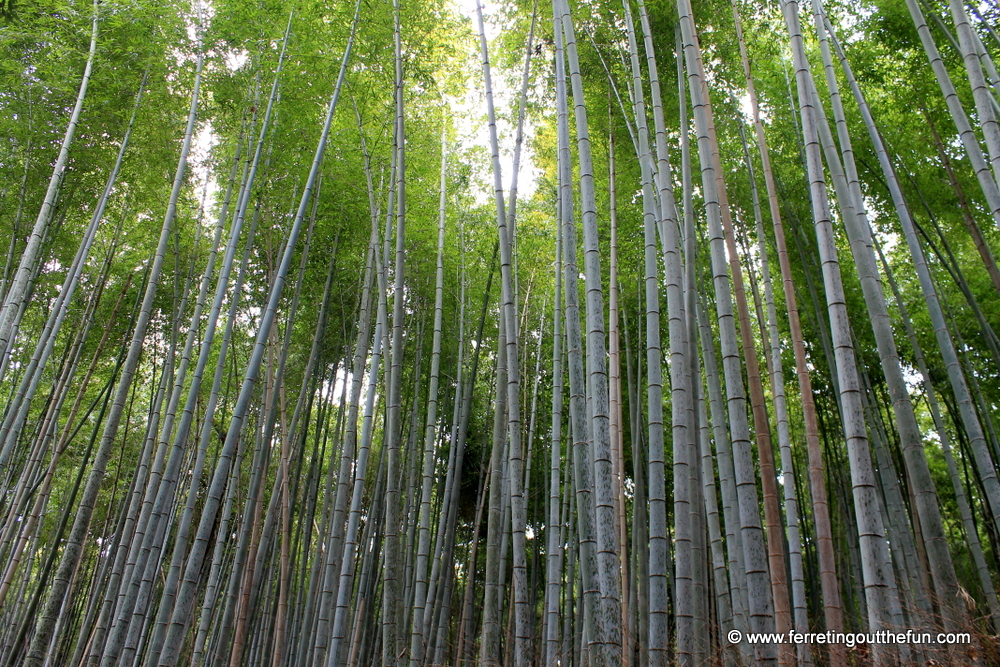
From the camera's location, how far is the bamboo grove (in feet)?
8.21

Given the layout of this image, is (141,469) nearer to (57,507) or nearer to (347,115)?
(347,115)

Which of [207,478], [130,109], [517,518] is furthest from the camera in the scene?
[207,478]

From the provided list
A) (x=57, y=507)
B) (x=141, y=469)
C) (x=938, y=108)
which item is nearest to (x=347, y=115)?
(x=141, y=469)

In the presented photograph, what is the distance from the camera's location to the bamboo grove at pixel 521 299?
2.50 m

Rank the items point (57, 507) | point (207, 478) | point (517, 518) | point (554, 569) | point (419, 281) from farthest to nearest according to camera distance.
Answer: point (57, 507) < point (207, 478) < point (419, 281) < point (554, 569) < point (517, 518)

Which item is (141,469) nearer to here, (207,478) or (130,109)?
(130,109)

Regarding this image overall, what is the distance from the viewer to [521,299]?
679 cm

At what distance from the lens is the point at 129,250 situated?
6.43 meters

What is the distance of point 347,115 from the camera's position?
5.00 meters

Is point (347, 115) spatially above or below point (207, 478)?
above

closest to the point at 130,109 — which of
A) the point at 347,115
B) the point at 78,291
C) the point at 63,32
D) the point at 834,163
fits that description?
the point at 63,32

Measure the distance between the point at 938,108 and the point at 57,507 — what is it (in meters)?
11.0

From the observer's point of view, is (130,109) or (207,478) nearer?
(130,109)

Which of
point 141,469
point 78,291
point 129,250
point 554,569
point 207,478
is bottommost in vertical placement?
point 554,569
